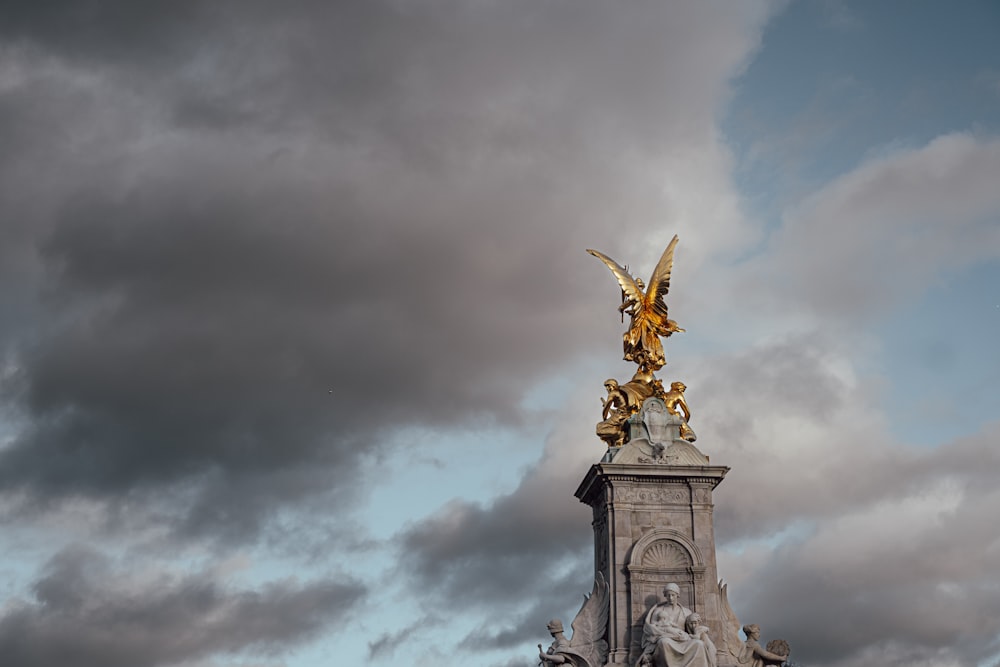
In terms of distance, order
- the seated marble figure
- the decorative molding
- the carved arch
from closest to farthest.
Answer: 1. the seated marble figure
2. the carved arch
3. the decorative molding

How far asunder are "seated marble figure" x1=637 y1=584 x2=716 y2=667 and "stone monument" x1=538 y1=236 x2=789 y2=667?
3 centimetres

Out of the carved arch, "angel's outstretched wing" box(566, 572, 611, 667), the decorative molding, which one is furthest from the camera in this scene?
the decorative molding

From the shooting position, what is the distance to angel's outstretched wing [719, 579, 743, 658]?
36344 millimetres

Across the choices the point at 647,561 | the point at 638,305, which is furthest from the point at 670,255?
the point at 647,561

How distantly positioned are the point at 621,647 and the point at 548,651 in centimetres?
198

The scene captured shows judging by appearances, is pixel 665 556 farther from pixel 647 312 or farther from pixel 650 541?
pixel 647 312

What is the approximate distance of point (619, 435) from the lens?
3856 cm

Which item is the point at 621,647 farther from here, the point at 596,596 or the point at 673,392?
the point at 673,392

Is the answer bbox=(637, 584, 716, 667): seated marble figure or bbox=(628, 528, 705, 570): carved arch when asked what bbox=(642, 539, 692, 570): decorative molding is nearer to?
bbox=(628, 528, 705, 570): carved arch

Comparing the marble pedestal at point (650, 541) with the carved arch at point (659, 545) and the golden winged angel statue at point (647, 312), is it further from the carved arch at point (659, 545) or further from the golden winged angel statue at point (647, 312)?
the golden winged angel statue at point (647, 312)

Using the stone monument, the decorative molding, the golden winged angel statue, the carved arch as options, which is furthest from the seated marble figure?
the golden winged angel statue

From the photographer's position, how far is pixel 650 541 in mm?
36844

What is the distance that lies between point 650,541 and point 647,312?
23.9 feet

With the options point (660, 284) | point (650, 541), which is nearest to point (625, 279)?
point (660, 284)
